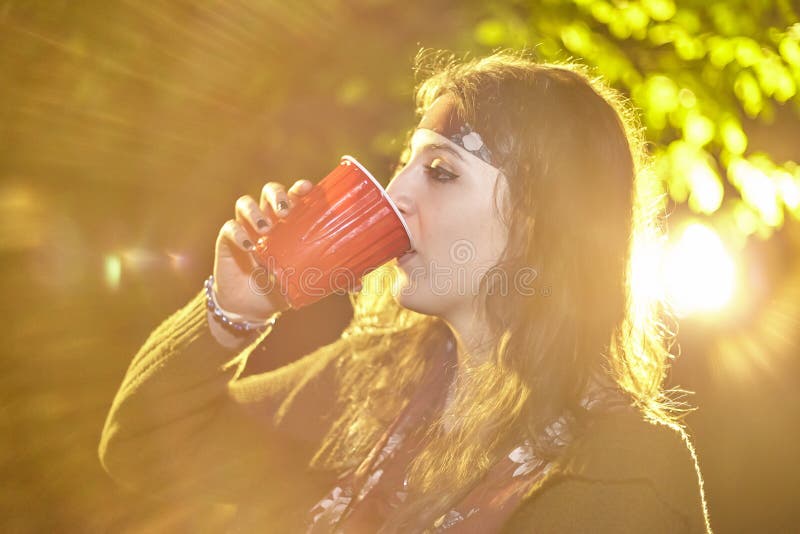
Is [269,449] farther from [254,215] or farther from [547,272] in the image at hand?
[547,272]

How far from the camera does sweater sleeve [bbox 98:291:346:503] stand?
5.39 ft

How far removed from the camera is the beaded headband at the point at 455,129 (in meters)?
1.45

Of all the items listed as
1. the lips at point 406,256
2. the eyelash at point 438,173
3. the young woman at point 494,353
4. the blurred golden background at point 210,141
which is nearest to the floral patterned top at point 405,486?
the young woman at point 494,353

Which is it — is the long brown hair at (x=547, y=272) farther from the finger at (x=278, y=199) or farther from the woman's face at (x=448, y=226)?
the finger at (x=278, y=199)

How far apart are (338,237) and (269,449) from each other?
820 millimetres

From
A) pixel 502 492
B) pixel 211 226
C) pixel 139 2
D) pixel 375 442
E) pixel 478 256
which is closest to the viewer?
pixel 502 492

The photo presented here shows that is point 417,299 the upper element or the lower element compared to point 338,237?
lower

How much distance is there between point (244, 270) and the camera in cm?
160

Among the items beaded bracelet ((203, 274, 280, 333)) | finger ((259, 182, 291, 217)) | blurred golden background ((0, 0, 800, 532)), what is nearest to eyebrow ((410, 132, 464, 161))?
finger ((259, 182, 291, 217))

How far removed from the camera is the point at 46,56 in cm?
256

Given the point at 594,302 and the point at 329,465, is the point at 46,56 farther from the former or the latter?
the point at 594,302

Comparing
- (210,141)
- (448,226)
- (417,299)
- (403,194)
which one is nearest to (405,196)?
(403,194)

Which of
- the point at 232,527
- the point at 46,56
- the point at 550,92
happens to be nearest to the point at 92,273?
the point at 46,56

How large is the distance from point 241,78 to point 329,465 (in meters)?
1.69
